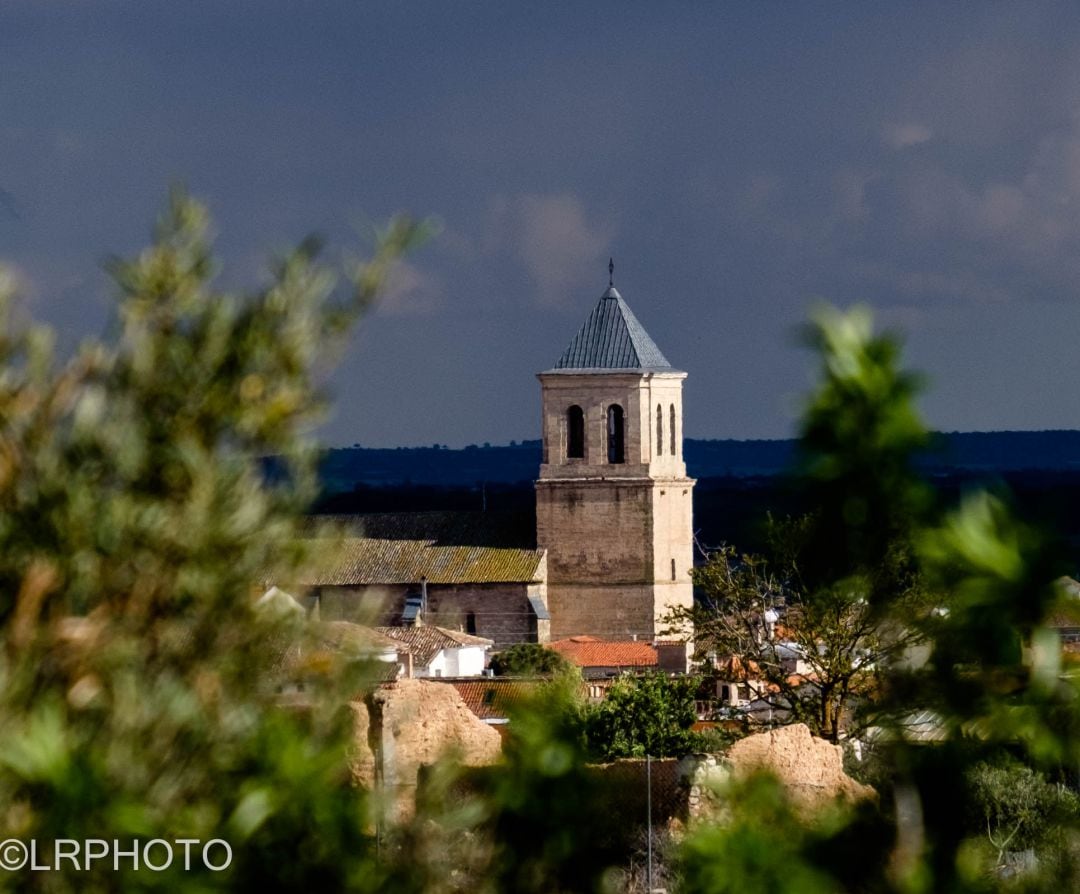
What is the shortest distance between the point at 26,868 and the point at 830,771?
38.8 ft

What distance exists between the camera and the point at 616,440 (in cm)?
5891

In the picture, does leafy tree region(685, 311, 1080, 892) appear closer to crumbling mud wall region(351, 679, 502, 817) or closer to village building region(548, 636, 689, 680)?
crumbling mud wall region(351, 679, 502, 817)

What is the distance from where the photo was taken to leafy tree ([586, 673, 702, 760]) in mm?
28500

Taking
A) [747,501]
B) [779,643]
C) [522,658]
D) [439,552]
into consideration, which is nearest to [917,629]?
[779,643]

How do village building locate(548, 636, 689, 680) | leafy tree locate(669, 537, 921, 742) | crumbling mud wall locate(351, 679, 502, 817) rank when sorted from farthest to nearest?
village building locate(548, 636, 689, 680) → leafy tree locate(669, 537, 921, 742) → crumbling mud wall locate(351, 679, 502, 817)

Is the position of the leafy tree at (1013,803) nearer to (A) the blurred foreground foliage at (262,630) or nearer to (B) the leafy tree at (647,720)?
(A) the blurred foreground foliage at (262,630)

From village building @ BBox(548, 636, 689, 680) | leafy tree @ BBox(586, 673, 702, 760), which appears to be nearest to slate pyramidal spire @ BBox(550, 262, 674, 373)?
village building @ BBox(548, 636, 689, 680)

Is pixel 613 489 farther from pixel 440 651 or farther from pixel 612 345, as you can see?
pixel 440 651

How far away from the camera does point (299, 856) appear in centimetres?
458

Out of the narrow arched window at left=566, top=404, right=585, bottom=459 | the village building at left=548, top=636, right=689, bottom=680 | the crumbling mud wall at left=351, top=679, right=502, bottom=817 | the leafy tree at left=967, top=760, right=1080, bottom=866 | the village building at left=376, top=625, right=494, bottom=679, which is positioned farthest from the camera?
the narrow arched window at left=566, top=404, right=585, bottom=459

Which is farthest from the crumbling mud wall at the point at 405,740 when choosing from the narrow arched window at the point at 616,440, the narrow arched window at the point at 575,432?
the narrow arched window at the point at 616,440

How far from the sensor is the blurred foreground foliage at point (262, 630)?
401 centimetres

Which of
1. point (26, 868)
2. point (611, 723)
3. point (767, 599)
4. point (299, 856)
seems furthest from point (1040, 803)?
point (611, 723)

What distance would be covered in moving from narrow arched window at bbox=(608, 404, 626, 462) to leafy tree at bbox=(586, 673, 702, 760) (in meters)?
26.8
